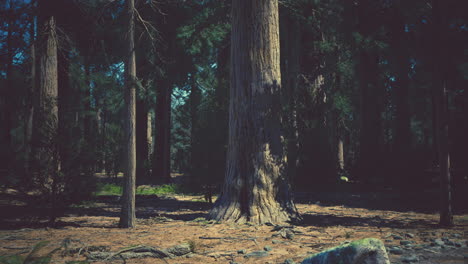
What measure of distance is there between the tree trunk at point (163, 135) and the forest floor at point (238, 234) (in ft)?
26.7

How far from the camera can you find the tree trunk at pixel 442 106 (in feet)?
22.6

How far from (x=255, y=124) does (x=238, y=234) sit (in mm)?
2497

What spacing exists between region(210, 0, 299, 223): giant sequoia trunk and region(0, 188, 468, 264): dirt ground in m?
0.71

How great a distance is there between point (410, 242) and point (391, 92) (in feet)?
74.1

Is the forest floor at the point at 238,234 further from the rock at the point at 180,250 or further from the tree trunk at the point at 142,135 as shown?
the tree trunk at the point at 142,135

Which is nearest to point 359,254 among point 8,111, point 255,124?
point 255,124

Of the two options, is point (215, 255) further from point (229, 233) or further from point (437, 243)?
point (437, 243)

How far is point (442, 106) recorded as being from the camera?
23.0 ft

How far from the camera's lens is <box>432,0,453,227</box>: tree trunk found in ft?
22.6

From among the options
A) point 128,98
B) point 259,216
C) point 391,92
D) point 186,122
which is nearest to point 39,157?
point 128,98

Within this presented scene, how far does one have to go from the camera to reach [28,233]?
664 centimetres

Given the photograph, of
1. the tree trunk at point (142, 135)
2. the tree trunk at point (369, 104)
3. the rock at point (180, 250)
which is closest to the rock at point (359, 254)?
the rock at point (180, 250)

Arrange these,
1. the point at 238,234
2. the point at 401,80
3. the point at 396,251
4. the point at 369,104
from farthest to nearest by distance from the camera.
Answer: the point at 401,80
the point at 369,104
the point at 238,234
the point at 396,251

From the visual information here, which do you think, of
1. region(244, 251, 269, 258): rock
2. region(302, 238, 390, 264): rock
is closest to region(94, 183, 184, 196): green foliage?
region(244, 251, 269, 258): rock
